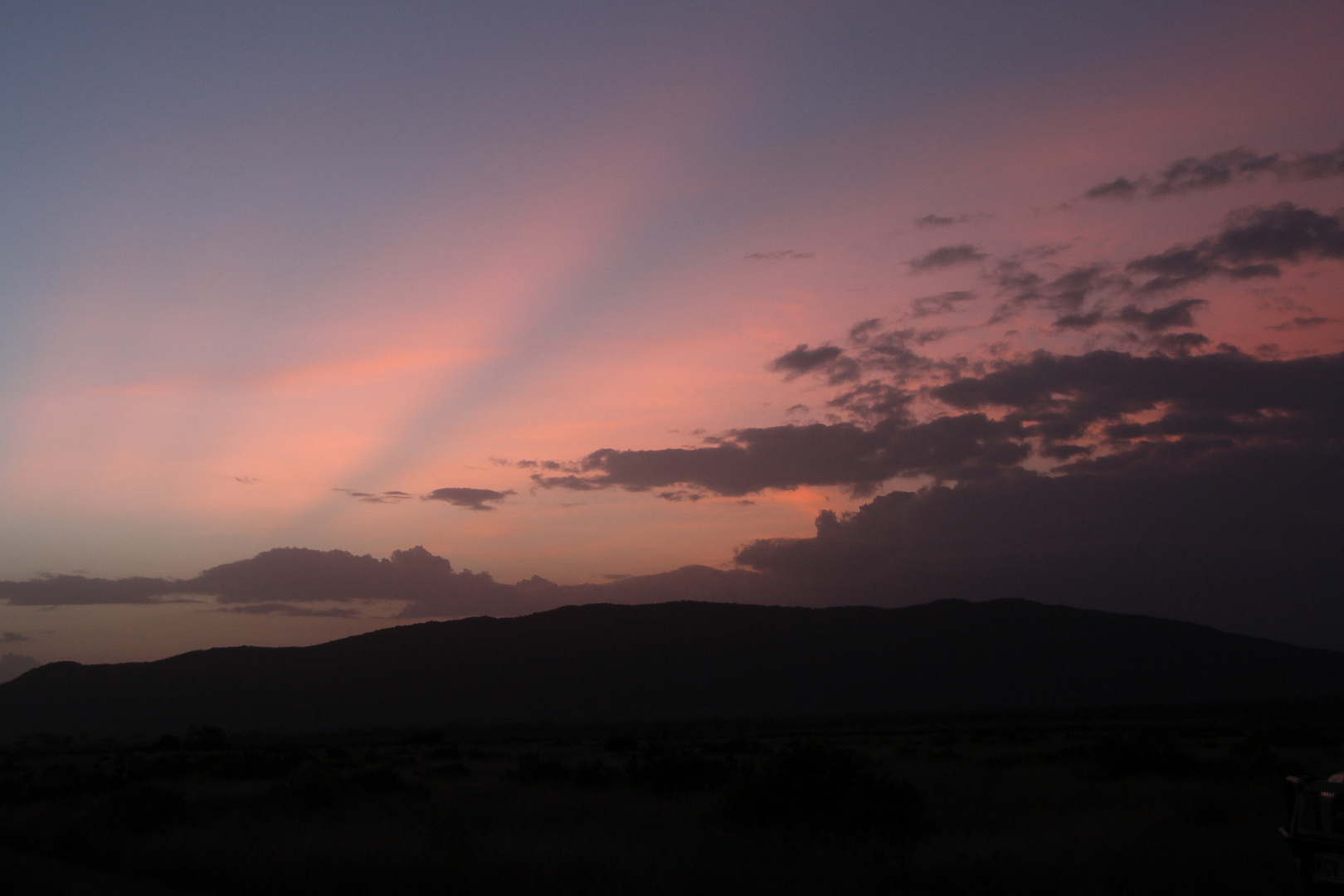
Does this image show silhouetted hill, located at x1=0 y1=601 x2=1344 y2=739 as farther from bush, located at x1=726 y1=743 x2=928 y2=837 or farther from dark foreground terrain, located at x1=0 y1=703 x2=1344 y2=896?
bush, located at x1=726 y1=743 x2=928 y2=837

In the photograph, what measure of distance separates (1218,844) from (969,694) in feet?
361

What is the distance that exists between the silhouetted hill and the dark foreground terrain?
304ft

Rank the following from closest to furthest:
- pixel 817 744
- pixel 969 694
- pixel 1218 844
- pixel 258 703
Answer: pixel 1218 844
pixel 817 744
pixel 969 694
pixel 258 703

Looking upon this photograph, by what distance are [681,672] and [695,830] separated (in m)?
119

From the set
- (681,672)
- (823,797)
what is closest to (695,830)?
(823,797)

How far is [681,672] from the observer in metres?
130

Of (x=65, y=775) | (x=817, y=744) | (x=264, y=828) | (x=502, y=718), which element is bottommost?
(x=502, y=718)

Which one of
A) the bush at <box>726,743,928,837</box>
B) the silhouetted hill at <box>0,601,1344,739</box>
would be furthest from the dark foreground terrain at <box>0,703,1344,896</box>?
the silhouetted hill at <box>0,601,1344,739</box>

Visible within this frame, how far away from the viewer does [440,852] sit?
1222 centimetres

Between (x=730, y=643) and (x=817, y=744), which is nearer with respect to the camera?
(x=817, y=744)

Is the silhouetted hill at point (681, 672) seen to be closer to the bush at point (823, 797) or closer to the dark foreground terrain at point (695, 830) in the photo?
the dark foreground terrain at point (695, 830)

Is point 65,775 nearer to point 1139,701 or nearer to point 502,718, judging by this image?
point 502,718

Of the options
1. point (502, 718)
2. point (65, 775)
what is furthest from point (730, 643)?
point (65, 775)

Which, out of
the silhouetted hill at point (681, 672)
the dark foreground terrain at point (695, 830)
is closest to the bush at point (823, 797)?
the dark foreground terrain at point (695, 830)
